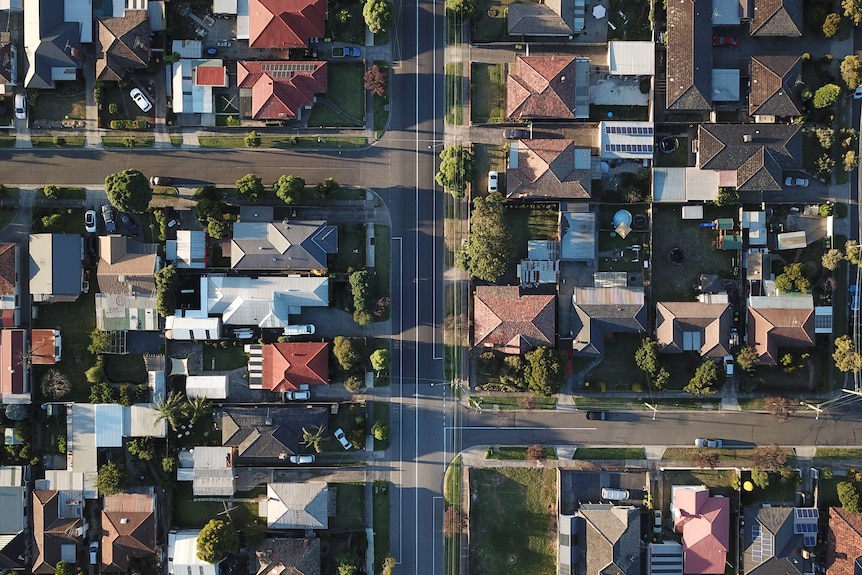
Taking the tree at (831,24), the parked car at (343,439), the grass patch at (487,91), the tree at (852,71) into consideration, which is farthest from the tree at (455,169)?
the tree at (852,71)

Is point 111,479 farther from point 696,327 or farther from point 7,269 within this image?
point 696,327

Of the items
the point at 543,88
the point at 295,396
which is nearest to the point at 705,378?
the point at 543,88

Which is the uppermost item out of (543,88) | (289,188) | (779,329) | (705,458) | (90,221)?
(543,88)

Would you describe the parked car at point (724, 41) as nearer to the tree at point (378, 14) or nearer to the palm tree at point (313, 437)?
the tree at point (378, 14)

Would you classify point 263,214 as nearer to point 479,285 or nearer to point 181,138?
point 181,138

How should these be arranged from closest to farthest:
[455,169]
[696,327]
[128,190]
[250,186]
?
1. [128,190]
2. [250,186]
3. [455,169]
4. [696,327]

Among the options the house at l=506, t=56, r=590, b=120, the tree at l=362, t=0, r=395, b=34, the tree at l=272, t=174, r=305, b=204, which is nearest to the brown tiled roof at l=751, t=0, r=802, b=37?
the house at l=506, t=56, r=590, b=120

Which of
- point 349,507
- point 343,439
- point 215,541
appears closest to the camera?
point 215,541
